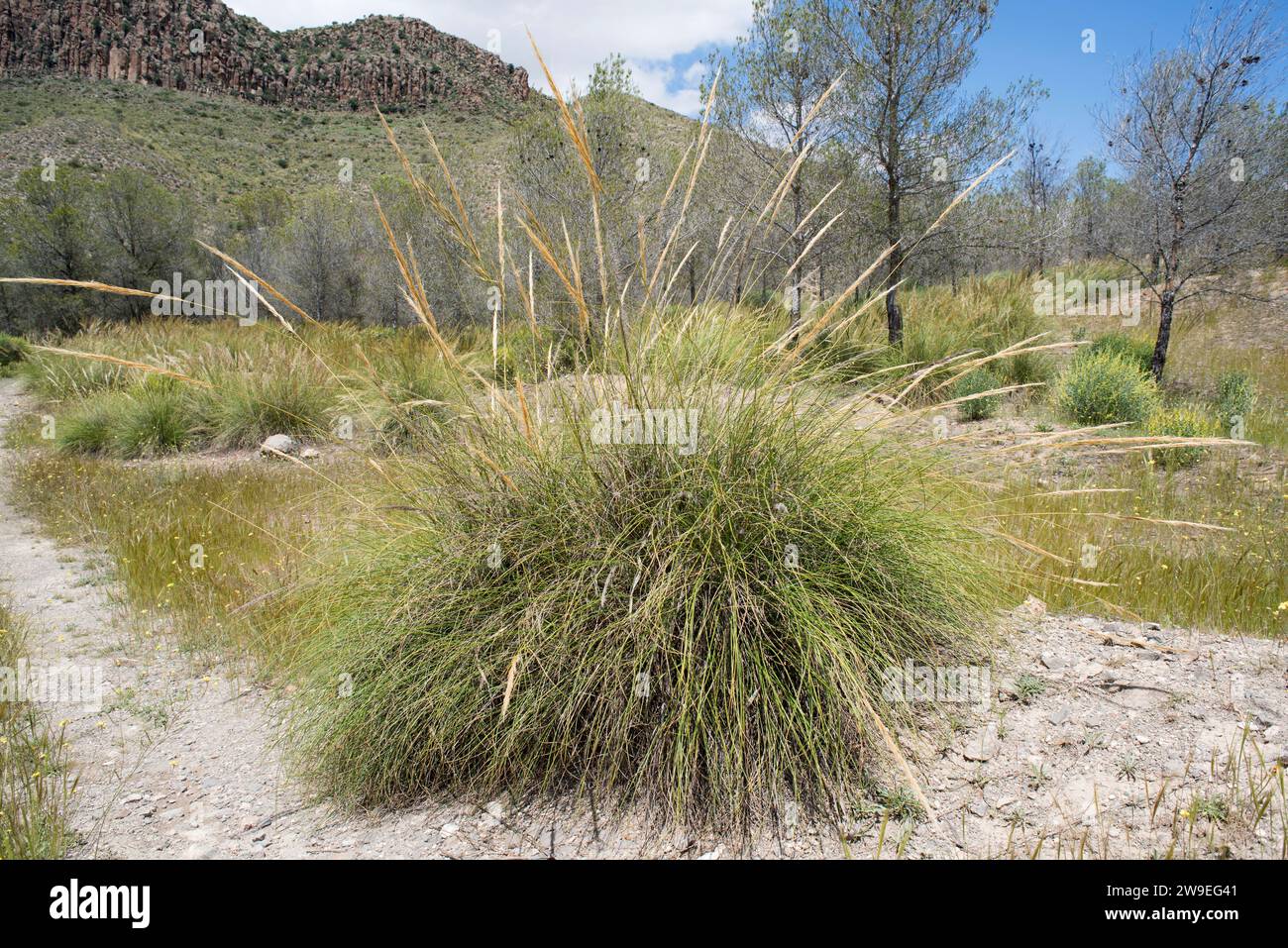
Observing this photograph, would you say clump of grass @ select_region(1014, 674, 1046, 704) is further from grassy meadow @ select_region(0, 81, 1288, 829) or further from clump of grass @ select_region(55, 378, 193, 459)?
clump of grass @ select_region(55, 378, 193, 459)

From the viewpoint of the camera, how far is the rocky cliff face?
44.6 m

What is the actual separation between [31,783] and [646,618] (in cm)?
227

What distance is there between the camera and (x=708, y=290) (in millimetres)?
2820

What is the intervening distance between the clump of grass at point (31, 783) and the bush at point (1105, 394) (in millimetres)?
8817

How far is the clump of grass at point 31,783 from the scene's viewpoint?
206cm

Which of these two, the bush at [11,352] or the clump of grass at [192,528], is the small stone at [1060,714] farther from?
the bush at [11,352]

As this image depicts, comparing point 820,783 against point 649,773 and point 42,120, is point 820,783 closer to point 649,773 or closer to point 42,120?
point 649,773

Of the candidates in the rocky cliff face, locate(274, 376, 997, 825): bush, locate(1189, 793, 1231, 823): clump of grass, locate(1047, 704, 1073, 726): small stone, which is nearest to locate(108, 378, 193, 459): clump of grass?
locate(274, 376, 997, 825): bush

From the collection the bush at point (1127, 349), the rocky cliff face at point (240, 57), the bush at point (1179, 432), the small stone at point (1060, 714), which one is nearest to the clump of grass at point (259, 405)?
the small stone at point (1060, 714)

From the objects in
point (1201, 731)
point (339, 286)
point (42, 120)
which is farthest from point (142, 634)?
point (42, 120)

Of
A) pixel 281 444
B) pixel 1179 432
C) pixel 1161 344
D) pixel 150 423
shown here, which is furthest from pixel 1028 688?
pixel 150 423

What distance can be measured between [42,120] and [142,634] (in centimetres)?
4836

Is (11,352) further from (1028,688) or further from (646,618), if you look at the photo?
(1028,688)

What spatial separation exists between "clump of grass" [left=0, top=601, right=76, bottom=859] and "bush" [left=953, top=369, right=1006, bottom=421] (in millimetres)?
8914
